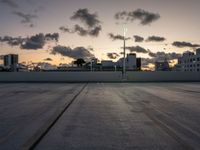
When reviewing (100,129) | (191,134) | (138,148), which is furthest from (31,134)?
(191,134)

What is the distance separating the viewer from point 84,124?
10188 millimetres

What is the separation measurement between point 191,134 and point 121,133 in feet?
5.98

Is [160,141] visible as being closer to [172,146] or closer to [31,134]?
[172,146]

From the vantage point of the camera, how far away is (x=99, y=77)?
2527 inches

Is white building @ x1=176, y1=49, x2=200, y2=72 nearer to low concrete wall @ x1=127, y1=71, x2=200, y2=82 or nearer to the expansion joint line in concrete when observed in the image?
low concrete wall @ x1=127, y1=71, x2=200, y2=82

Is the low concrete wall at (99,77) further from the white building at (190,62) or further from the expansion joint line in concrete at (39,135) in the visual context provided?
the white building at (190,62)

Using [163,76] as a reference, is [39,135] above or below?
above

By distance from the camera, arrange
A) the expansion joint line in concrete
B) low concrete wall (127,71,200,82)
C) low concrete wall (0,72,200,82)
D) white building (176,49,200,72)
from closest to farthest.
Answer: the expansion joint line in concrete < low concrete wall (0,72,200,82) < low concrete wall (127,71,200,82) < white building (176,49,200,72)

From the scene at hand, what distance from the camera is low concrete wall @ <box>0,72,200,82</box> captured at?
63.5 m

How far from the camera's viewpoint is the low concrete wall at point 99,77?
63.5 m

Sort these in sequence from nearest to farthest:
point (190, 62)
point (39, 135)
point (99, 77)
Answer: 1. point (39, 135)
2. point (99, 77)
3. point (190, 62)

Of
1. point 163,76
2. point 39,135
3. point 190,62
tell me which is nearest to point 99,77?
point 163,76

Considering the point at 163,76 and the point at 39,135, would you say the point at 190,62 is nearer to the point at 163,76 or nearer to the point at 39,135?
the point at 163,76

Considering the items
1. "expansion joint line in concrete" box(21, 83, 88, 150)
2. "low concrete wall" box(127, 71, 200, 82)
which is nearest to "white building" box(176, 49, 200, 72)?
"low concrete wall" box(127, 71, 200, 82)
